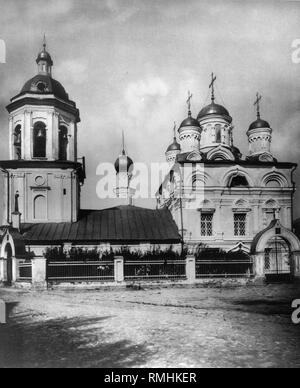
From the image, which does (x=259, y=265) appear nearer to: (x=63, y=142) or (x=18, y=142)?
(x=63, y=142)

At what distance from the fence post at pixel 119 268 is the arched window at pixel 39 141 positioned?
208 inches

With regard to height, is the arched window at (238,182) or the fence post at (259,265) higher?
the arched window at (238,182)

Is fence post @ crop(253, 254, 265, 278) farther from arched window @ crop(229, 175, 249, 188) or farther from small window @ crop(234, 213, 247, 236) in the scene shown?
arched window @ crop(229, 175, 249, 188)

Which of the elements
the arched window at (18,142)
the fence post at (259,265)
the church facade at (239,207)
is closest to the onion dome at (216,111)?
the church facade at (239,207)

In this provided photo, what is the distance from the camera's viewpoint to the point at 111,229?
16094 mm

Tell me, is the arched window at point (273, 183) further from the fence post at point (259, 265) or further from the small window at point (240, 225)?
the fence post at point (259, 265)

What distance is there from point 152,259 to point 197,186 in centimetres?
314

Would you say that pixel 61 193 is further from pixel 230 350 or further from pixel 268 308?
pixel 230 350

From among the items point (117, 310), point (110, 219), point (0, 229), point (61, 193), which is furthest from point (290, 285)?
point (0, 229)

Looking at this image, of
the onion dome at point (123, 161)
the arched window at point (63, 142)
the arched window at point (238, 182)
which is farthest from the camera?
the arched window at point (63, 142)

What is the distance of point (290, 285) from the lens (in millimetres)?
12648

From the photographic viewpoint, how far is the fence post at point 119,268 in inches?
501

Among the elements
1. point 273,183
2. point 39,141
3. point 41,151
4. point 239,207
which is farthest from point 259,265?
point 39,141

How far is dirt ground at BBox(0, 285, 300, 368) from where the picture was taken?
630 centimetres
